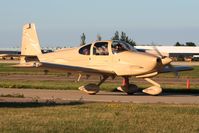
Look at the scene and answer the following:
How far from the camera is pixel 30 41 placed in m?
29.9

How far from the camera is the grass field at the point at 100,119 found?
12.1 metres

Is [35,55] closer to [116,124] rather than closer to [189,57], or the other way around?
[116,124]

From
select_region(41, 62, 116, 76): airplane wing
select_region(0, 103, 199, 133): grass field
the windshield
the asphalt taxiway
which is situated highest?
the windshield

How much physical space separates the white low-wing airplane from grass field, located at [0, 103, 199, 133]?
23.4 feet

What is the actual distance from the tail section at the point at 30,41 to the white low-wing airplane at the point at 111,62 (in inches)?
102

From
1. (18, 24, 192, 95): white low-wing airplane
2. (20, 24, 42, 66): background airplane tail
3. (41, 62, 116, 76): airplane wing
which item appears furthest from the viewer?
(20, 24, 42, 66): background airplane tail

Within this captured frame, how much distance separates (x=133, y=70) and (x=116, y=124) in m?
11.9

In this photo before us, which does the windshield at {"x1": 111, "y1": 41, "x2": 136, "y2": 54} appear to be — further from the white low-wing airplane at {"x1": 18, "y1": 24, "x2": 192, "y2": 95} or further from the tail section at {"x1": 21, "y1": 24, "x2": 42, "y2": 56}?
the tail section at {"x1": 21, "y1": 24, "x2": 42, "y2": 56}

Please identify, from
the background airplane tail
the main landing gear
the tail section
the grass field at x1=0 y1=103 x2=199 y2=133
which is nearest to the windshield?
the main landing gear

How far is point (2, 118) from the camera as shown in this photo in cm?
1391

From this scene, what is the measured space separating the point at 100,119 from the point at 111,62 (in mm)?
11486

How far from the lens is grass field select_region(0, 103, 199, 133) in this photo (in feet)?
39.8

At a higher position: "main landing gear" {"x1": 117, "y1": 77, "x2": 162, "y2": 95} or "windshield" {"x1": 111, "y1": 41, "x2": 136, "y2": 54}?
"windshield" {"x1": 111, "y1": 41, "x2": 136, "y2": 54}

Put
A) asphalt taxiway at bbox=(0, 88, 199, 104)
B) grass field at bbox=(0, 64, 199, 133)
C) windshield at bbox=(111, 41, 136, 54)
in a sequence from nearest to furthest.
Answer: grass field at bbox=(0, 64, 199, 133)
asphalt taxiway at bbox=(0, 88, 199, 104)
windshield at bbox=(111, 41, 136, 54)
